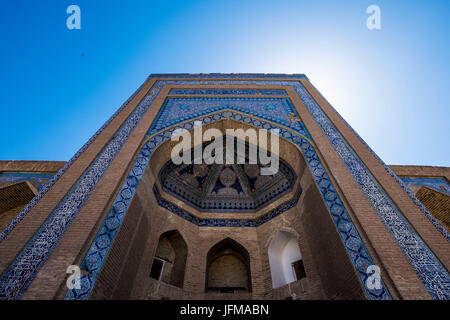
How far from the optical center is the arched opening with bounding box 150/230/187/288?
14.1 feet

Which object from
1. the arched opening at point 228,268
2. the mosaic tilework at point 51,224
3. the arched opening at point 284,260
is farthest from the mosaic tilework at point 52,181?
the arched opening at point 284,260

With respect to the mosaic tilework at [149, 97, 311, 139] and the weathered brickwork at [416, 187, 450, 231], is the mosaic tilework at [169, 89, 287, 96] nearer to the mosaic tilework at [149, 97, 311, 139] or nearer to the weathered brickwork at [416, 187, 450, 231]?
the mosaic tilework at [149, 97, 311, 139]

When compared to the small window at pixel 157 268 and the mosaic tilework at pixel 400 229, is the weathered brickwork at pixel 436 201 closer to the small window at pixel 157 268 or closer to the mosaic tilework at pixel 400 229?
the mosaic tilework at pixel 400 229

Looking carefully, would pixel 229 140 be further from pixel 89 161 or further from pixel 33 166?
pixel 33 166

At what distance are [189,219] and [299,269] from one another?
2271mm

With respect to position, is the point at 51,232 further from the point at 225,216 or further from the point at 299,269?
the point at 299,269

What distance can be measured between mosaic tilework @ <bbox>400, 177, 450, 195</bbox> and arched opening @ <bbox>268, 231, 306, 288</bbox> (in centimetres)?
242

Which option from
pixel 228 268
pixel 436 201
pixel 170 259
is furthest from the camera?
pixel 228 268

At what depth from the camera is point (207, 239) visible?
4977 millimetres

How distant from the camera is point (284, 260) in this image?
4.61 meters

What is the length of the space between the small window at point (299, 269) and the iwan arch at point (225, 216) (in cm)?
3

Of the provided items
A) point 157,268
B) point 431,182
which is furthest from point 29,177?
point 431,182

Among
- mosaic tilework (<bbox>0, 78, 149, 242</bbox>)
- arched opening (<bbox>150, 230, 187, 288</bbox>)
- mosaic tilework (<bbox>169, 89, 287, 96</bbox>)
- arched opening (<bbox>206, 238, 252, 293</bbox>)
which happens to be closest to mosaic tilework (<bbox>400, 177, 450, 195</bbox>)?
mosaic tilework (<bbox>169, 89, 287, 96</bbox>)

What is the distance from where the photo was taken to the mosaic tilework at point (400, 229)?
235 centimetres
